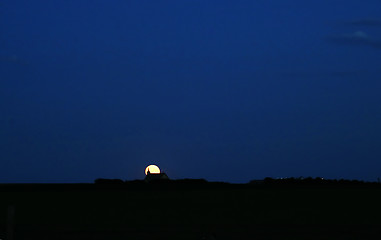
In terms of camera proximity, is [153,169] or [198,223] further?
[153,169]

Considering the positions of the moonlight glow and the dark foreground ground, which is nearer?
the dark foreground ground

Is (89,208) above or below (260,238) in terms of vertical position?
above

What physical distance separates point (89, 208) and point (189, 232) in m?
20.2

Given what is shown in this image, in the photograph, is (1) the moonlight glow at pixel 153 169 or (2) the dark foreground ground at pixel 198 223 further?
(1) the moonlight glow at pixel 153 169

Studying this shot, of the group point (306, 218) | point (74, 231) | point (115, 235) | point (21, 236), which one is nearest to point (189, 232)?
point (115, 235)

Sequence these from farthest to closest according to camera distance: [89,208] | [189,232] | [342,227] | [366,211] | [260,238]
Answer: [89,208]
[366,211]
[342,227]
[189,232]
[260,238]

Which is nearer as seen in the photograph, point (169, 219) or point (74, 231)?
point (74, 231)

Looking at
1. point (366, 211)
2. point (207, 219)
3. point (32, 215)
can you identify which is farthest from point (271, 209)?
point (32, 215)

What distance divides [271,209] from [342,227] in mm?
15008

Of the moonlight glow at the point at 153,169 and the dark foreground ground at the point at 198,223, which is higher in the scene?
the moonlight glow at the point at 153,169

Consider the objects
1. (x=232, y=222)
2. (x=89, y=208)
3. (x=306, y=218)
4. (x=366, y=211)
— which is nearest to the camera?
(x=232, y=222)

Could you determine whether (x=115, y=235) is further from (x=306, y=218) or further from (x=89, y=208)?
(x=89, y=208)

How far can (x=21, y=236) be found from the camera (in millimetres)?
28547

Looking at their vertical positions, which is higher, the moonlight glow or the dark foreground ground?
the moonlight glow
